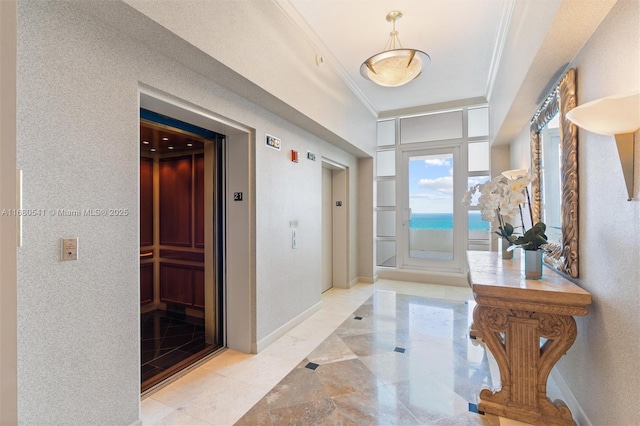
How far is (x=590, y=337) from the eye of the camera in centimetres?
190

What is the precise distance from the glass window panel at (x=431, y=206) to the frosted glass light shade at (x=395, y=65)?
116 inches

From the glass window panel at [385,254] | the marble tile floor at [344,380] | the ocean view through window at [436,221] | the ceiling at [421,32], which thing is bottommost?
the marble tile floor at [344,380]

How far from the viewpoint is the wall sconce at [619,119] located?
1.30 metres

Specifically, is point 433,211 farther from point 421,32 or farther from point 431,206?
point 421,32

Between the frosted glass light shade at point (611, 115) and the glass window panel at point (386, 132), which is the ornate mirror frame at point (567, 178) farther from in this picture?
the glass window panel at point (386, 132)

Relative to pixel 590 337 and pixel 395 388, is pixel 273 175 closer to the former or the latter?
pixel 395 388

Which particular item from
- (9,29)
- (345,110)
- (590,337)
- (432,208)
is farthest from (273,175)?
(432,208)

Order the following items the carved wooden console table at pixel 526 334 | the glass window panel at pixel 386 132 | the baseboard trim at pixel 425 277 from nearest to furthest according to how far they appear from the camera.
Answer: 1. the carved wooden console table at pixel 526 334
2. the baseboard trim at pixel 425 277
3. the glass window panel at pixel 386 132

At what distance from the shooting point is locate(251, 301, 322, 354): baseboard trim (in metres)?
3.02

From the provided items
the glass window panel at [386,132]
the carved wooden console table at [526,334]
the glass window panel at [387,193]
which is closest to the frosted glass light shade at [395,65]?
the carved wooden console table at [526,334]

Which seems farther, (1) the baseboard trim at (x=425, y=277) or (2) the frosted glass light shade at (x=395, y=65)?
(1) the baseboard trim at (x=425, y=277)

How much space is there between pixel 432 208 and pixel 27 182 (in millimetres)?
5711

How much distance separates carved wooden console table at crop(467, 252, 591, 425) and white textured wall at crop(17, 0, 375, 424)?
2.36m

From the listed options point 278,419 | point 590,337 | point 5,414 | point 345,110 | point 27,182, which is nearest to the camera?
point 5,414
